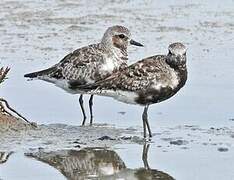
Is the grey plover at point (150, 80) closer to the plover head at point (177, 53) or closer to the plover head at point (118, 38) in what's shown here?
the plover head at point (177, 53)

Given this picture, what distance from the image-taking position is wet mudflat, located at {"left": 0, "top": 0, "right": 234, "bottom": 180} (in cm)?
791

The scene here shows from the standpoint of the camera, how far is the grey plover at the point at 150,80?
29.4 ft

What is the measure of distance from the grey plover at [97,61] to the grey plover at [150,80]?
0.81 meters

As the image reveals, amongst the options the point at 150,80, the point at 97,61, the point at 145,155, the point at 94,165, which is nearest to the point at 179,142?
the point at 145,155

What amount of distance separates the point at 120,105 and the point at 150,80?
131 cm

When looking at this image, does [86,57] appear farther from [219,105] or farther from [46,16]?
[46,16]

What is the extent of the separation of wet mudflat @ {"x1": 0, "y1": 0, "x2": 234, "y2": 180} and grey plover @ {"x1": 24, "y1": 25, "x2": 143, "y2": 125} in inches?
13.8

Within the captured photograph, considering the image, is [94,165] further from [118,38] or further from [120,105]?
[118,38]

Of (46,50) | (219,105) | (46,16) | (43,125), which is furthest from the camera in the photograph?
(46,16)

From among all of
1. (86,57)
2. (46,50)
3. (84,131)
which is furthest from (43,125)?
(46,50)

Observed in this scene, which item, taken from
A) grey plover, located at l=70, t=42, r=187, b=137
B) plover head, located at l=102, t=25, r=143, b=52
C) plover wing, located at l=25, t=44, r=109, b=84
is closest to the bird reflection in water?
grey plover, located at l=70, t=42, r=187, b=137

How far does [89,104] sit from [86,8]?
629 centimetres

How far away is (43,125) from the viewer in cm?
933

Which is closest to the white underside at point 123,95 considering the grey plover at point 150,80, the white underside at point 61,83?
the grey plover at point 150,80
